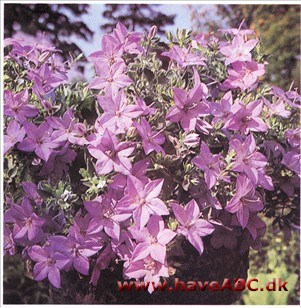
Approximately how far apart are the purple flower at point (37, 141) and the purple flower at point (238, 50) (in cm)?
51

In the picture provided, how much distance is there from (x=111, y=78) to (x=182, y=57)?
193 millimetres

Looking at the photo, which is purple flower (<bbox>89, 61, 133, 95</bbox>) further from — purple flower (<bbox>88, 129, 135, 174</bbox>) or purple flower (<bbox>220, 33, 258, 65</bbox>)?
purple flower (<bbox>220, 33, 258, 65</bbox>)

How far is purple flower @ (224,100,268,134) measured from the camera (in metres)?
1.40

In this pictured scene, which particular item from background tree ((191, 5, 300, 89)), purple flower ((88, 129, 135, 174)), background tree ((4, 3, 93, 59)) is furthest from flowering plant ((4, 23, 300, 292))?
background tree ((191, 5, 300, 89))

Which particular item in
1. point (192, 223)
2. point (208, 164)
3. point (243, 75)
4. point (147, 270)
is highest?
point (243, 75)

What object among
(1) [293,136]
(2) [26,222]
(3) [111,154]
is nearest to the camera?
(3) [111,154]

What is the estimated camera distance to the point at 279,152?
1477 millimetres

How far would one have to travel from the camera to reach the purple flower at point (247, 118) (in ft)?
4.59

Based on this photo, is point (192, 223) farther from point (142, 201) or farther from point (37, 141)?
point (37, 141)

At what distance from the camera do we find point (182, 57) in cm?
143

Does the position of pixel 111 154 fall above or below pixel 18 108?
below

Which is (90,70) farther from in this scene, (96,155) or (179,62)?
(96,155)

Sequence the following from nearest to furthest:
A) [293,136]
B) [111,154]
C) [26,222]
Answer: [111,154], [26,222], [293,136]

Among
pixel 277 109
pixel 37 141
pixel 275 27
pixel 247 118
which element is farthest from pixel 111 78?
pixel 275 27
